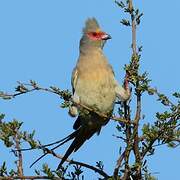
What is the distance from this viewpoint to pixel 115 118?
3.98 metres

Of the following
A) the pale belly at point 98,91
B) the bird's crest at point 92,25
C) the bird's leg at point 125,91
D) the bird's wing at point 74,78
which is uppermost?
the bird's crest at point 92,25

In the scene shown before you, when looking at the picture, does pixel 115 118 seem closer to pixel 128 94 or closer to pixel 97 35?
pixel 128 94

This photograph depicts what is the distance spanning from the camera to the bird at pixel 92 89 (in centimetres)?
553

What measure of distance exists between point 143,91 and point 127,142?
0.42 m

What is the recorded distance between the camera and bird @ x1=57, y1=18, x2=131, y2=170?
18.1 feet

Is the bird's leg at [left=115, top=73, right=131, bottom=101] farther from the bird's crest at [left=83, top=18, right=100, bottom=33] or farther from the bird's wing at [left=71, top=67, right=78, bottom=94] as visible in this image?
the bird's crest at [left=83, top=18, right=100, bottom=33]

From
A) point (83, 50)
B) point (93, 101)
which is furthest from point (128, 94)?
point (83, 50)

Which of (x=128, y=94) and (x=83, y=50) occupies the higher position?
(x=83, y=50)

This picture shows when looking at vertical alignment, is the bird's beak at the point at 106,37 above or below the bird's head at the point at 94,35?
below

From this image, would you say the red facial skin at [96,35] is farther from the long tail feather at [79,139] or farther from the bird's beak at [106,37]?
the long tail feather at [79,139]

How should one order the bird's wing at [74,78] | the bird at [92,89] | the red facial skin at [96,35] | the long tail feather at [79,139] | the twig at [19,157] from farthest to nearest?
the red facial skin at [96,35], the bird's wing at [74,78], the bird at [92,89], the long tail feather at [79,139], the twig at [19,157]

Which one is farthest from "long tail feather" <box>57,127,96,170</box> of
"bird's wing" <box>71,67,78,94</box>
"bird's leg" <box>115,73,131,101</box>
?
"bird's leg" <box>115,73,131,101</box>

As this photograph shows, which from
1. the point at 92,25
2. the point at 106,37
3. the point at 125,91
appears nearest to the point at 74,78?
the point at 106,37

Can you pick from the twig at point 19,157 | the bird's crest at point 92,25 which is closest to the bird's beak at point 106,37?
the bird's crest at point 92,25
